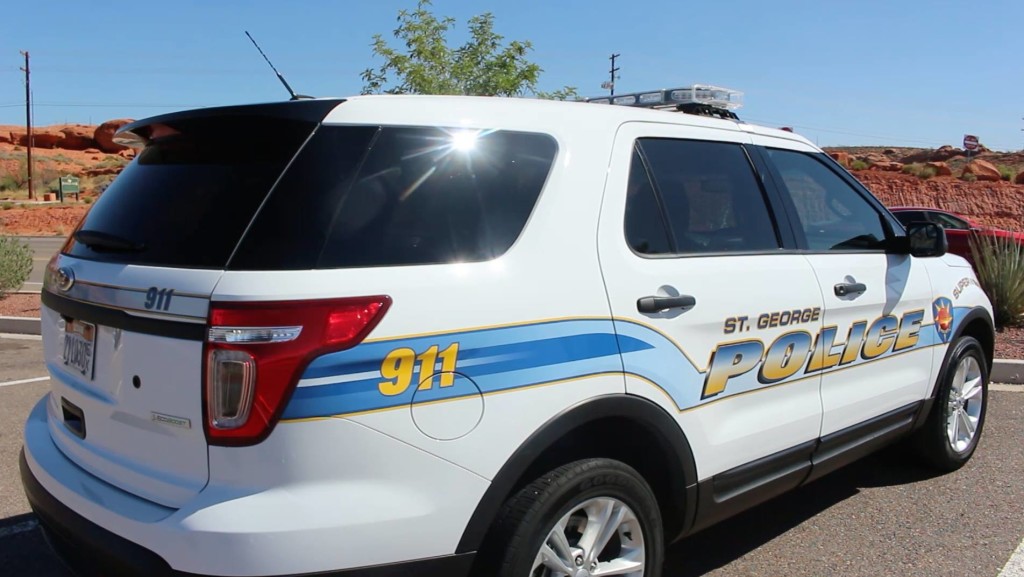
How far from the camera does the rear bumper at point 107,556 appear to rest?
2162 millimetres

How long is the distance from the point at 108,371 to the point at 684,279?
74.2 inches

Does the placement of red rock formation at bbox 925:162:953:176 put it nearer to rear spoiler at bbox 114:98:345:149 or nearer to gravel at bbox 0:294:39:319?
gravel at bbox 0:294:39:319

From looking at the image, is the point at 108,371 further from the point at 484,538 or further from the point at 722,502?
the point at 722,502

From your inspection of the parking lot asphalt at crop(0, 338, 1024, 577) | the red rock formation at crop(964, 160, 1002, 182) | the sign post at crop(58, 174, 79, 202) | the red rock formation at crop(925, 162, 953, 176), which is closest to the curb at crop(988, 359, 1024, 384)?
the parking lot asphalt at crop(0, 338, 1024, 577)

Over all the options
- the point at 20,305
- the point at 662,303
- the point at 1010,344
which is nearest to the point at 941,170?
the point at 1010,344

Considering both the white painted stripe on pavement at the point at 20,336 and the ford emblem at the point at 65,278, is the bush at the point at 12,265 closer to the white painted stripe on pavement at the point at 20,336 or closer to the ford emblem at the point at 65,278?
the white painted stripe on pavement at the point at 20,336

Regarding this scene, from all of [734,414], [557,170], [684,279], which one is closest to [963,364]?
[734,414]

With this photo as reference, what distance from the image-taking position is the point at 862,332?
3877 millimetres

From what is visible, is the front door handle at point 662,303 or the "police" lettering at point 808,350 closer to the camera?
the front door handle at point 662,303

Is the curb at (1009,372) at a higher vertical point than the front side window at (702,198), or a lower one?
lower

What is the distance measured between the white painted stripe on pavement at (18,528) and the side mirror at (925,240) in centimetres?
448

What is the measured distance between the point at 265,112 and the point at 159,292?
611mm

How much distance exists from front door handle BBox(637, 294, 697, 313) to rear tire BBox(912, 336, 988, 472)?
96.7 inches

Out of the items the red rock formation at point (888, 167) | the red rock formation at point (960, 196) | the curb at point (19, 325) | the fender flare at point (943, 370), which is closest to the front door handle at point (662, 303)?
the fender flare at point (943, 370)
